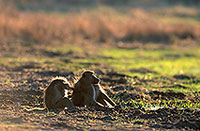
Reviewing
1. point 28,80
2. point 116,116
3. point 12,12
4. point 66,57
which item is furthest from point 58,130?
point 12,12

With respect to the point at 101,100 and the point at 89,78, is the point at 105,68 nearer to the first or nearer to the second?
the point at 101,100

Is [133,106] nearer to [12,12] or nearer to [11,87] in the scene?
[11,87]

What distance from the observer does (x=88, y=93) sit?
A: 301 inches

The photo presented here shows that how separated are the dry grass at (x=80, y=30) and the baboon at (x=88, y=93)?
1207cm

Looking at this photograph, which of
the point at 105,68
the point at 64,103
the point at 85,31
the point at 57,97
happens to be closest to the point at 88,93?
the point at 64,103

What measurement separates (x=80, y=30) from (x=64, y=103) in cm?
1612

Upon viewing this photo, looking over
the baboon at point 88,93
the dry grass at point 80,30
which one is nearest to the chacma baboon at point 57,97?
the baboon at point 88,93

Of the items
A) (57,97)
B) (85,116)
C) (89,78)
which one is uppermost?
(89,78)

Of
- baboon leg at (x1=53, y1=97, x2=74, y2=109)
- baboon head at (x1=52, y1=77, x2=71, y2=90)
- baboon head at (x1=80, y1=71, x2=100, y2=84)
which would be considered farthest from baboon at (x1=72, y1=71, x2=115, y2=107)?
baboon leg at (x1=53, y1=97, x2=74, y2=109)

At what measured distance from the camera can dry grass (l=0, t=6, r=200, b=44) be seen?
66.7 ft

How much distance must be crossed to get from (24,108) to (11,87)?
6.18 feet

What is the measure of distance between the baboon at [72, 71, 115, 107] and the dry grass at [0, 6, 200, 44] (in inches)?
475

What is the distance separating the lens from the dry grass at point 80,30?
20.3 meters

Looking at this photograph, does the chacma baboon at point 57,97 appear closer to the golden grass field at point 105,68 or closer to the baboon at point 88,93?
the golden grass field at point 105,68
